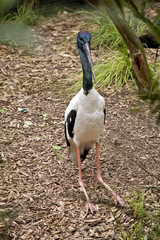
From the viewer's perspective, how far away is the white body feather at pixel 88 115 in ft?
11.7

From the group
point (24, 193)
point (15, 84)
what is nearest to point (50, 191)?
point (24, 193)

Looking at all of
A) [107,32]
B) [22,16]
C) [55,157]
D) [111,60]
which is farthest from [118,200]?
[107,32]

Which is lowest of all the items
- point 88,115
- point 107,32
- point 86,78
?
point 88,115

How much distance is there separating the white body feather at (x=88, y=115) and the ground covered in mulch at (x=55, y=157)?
1.40 ft

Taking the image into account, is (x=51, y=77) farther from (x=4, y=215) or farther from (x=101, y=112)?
(x=4, y=215)

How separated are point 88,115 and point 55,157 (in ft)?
3.85

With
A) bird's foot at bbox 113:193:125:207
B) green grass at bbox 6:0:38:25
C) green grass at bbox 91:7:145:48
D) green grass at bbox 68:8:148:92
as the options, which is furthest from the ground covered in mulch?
green grass at bbox 6:0:38:25

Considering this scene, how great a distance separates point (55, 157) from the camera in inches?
181

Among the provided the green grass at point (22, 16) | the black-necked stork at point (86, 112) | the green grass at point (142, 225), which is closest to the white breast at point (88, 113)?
the black-necked stork at point (86, 112)

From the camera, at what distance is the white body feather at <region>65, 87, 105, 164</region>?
11.7 feet

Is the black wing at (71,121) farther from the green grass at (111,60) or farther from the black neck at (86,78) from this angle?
the green grass at (111,60)

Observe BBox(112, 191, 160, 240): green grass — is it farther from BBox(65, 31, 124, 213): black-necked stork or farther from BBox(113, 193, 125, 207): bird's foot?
BBox(65, 31, 124, 213): black-necked stork

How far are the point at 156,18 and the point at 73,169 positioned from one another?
11.7ft

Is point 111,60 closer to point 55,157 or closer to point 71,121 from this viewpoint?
point 55,157
